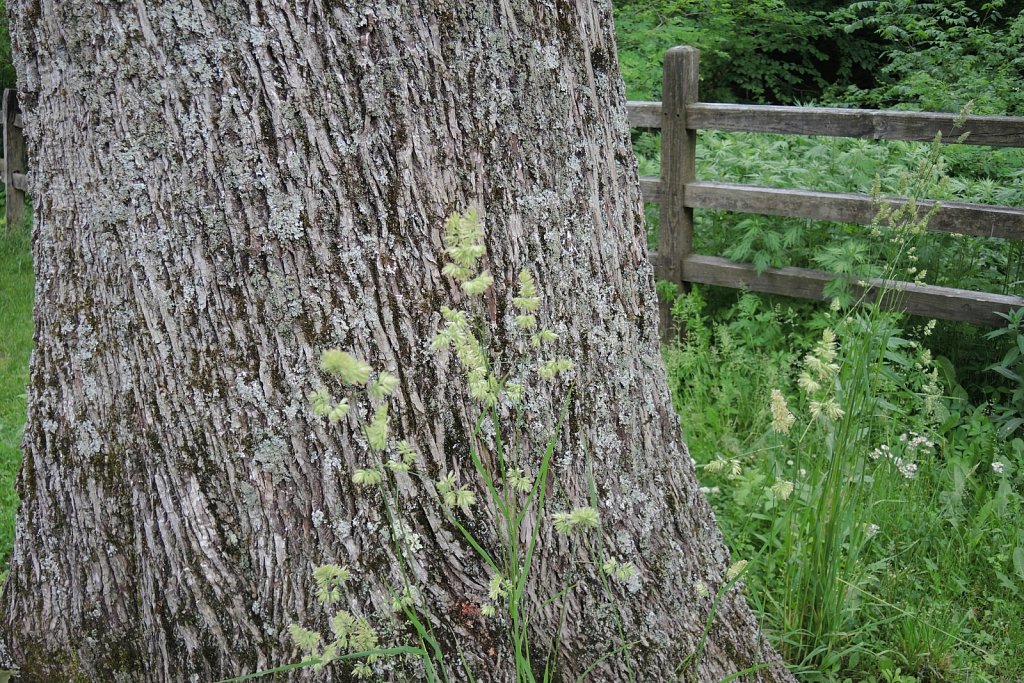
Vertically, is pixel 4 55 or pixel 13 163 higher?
pixel 4 55

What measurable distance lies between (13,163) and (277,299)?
10.6 meters

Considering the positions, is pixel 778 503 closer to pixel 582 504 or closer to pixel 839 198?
pixel 582 504

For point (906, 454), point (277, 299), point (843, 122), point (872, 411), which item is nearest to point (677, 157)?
point (843, 122)

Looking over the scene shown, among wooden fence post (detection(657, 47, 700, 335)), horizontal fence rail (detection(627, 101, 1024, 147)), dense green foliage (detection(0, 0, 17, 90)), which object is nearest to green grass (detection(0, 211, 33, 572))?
wooden fence post (detection(657, 47, 700, 335))

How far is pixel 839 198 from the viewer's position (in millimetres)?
4895

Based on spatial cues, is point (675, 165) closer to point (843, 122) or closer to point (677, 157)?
point (677, 157)

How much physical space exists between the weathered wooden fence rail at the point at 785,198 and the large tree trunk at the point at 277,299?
9.04 feet

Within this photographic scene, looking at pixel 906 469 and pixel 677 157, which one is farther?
pixel 677 157

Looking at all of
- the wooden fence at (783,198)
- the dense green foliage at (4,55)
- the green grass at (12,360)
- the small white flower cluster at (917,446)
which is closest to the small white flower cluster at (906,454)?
the small white flower cluster at (917,446)

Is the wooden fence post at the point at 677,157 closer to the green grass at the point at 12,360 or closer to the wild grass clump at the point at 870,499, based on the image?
the wild grass clump at the point at 870,499

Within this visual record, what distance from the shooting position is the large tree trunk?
1.62 metres

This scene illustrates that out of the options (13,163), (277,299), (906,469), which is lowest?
(906,469)

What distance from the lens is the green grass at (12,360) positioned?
146 inches

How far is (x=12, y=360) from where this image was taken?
5.63 meters
